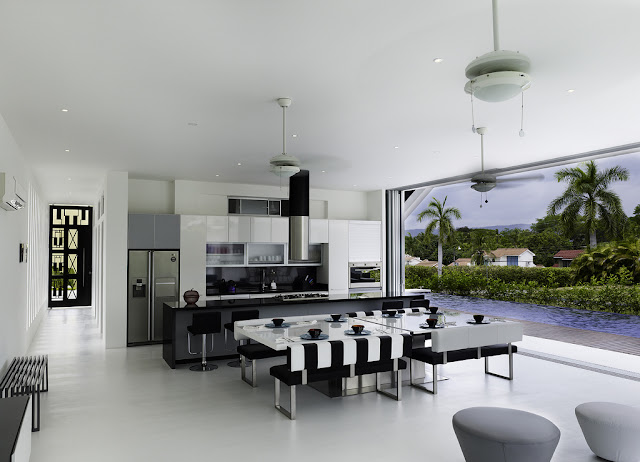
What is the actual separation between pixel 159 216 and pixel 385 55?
5937mm

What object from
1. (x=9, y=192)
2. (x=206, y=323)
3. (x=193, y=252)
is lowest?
(x=206, y=323)

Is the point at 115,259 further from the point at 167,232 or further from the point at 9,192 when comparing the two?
the point at 9,192

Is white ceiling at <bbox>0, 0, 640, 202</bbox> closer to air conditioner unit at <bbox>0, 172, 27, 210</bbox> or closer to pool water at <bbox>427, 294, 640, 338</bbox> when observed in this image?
air conditioner unit at <bbox>0, 172, 27, 210</bbox>

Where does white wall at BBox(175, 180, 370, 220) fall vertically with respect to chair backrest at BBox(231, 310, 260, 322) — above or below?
above

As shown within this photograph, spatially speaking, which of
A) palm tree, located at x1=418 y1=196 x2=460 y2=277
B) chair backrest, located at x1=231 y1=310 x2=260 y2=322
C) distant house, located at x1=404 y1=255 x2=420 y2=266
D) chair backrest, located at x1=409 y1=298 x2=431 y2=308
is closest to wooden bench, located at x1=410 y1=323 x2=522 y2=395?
chair backrest, located at x1=409 y1=298 x2=431 y2=308

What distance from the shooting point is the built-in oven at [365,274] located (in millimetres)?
10102

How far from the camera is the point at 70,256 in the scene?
13.9 meters

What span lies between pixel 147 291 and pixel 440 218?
713 cm

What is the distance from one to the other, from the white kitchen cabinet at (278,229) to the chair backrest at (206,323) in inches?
129

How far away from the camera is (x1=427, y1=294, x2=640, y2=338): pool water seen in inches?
292

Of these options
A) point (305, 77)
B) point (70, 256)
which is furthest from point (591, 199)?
point (70, 256)

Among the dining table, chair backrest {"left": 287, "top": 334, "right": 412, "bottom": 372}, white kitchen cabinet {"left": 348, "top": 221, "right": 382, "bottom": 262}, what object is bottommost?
chair backrest {"left": 287, "top": 334, "right": 412, "bottom": 372}

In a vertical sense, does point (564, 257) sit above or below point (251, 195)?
below

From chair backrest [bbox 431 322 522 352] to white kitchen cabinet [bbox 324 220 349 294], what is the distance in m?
4.68
